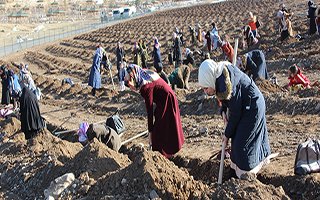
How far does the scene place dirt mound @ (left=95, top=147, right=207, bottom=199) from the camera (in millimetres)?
4512

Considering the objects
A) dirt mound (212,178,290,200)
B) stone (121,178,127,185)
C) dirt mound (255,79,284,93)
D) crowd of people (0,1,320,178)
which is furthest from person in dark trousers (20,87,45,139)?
dirt mound (212,178,290,200)

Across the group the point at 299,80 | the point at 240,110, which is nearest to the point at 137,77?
the point at 240,110

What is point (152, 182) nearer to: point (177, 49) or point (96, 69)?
point (96, 69)

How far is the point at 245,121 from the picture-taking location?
14.8 feet

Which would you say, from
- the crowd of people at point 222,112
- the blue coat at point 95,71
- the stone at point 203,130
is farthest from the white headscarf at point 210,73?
the blue coat at point 95,71

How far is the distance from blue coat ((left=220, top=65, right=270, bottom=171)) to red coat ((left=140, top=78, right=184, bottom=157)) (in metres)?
1.47

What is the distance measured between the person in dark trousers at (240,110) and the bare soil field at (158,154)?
14.3 inches

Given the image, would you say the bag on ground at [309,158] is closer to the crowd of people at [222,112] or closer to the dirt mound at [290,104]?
the crowd of people at [222,112]

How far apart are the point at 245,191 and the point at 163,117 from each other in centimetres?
235

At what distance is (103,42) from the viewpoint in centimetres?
3347

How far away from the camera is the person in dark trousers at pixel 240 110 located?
4.31m

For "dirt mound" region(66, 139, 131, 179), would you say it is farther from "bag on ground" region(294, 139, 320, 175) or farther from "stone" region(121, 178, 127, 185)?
"bag on ground" region(294, 139, 320, 175)

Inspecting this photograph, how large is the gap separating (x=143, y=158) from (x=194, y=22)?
3221 centimetres

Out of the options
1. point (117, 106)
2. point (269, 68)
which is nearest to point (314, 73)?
point (269, 68)
